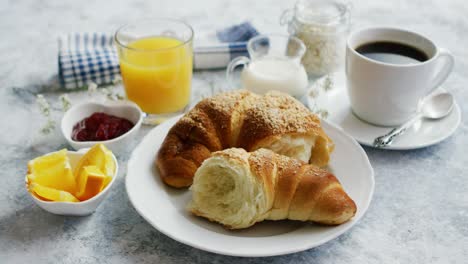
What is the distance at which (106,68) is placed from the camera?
224 cm

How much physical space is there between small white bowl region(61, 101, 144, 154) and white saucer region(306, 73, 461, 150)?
0.66m

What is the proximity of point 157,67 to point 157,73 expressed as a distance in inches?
0.9

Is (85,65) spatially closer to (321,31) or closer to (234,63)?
(234,63)

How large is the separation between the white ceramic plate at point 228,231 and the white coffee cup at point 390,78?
219 millimetres

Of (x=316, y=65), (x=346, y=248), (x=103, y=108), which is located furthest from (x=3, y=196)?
(x=316, y=65)

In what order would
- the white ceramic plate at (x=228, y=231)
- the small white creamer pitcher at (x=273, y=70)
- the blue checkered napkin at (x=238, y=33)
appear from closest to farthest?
the white ceramic plate at (x=228, y=231)
the small white creamer pitcher at (x=273, y=70)
the blue checkered napkin at (x=238, y=33)

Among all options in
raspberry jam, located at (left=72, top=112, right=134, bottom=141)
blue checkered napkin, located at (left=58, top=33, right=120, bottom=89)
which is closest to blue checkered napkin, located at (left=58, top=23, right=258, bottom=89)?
blue checkered napkin, located at (left=58, top=33, right=120, bottom=89)

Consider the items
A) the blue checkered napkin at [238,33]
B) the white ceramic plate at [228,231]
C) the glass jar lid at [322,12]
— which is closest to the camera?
the white ceramic plate at [228,231]

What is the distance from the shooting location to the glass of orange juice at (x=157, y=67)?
6.42ft

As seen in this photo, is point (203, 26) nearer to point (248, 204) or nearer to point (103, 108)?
point (103, 108)

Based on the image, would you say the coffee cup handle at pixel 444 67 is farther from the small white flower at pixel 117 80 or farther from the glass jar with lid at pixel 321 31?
the small white flower at pixel 117 80

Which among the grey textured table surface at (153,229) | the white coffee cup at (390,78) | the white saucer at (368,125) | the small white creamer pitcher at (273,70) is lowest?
the grey textured table surface at (153,229)

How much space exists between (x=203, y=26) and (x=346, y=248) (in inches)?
61.5

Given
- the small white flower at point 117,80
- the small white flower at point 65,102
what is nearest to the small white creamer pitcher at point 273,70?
the small white flower at point 117,80
